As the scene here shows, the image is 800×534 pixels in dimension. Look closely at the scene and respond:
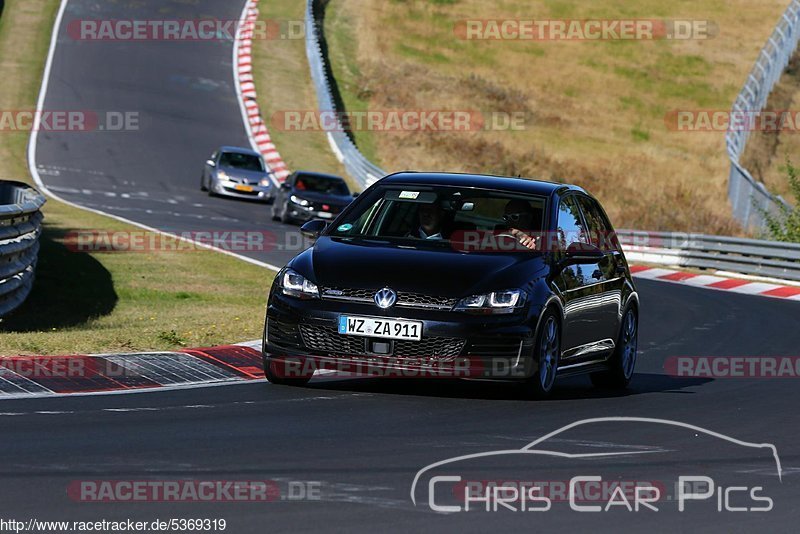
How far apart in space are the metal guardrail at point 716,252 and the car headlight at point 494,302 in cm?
1882

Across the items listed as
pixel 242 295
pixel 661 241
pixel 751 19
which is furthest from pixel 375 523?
pixel 751 19

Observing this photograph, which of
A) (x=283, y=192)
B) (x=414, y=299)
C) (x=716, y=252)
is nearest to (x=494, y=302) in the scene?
(x=414, y=299)

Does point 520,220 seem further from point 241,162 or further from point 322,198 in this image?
point 241,162

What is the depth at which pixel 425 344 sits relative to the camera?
990cm

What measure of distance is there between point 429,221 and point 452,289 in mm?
1159

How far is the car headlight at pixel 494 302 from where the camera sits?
32.8 feet

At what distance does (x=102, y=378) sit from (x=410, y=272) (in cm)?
225

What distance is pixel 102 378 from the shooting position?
1040 centimetres

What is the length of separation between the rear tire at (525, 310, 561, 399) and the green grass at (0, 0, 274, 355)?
337 cm

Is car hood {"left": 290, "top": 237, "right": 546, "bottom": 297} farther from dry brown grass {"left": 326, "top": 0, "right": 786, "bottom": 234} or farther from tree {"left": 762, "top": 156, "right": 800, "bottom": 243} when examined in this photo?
dry brown grass {"left": 326, "top": 0, "right": 786, "bottom": 234}

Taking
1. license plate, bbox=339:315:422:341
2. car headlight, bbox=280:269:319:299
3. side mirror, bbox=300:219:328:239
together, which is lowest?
license plate, bbox=339:315:422:341

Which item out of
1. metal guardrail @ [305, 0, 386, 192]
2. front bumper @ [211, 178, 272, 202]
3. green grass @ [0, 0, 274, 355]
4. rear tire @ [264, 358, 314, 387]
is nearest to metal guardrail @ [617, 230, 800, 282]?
metal guardrail @ [305, 0, 386, 192]

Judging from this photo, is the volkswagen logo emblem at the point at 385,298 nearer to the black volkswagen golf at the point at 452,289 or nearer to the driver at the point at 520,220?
the black volkswagen golf at the point at 452,289

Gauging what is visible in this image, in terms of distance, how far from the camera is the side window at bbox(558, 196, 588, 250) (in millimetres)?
11242
